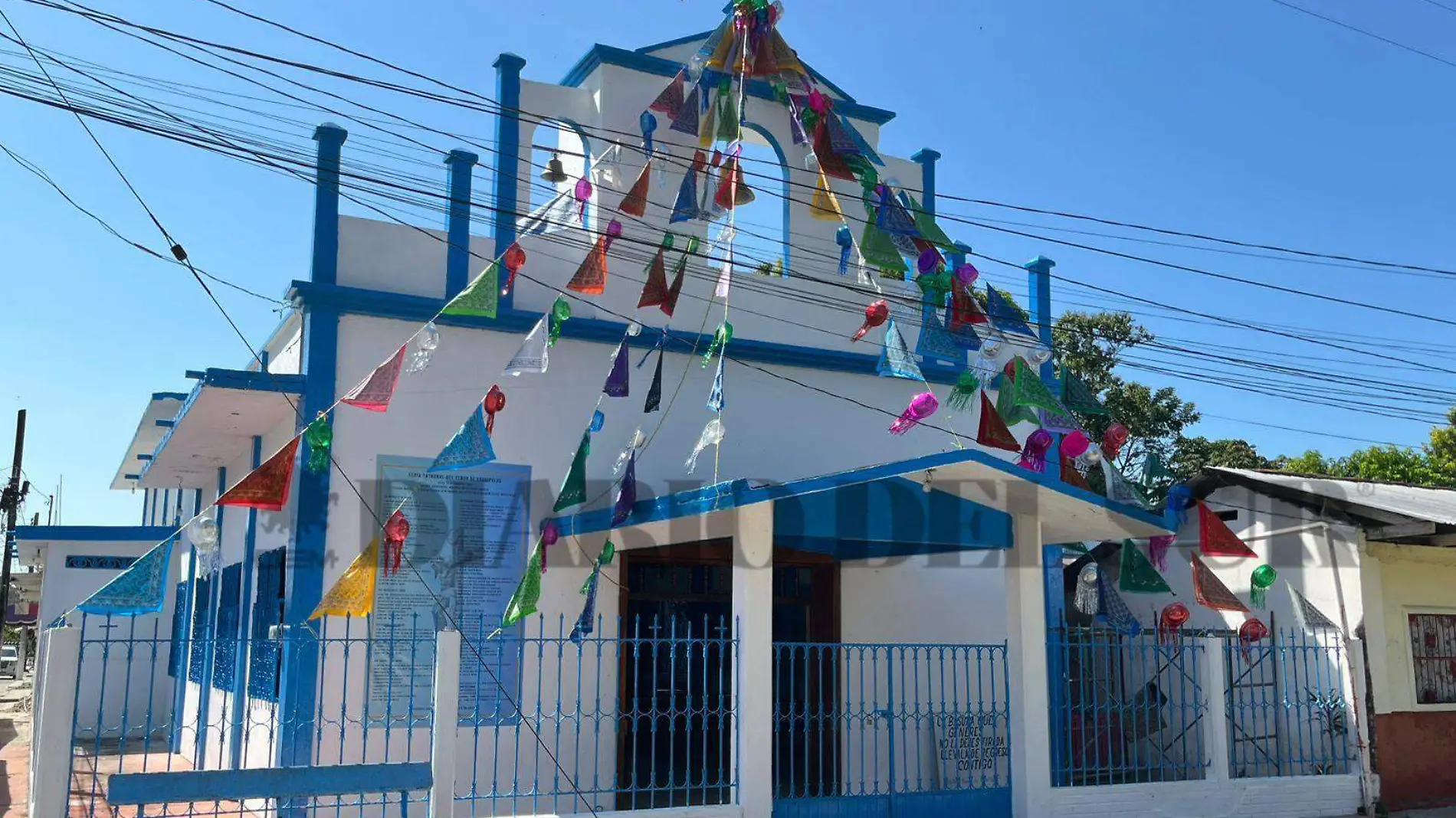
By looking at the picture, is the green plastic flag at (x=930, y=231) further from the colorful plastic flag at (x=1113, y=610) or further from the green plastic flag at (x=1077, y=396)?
the colorful plastic flag at (x=1113, y=610)

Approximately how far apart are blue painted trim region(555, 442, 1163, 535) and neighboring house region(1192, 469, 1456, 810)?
9.27ft

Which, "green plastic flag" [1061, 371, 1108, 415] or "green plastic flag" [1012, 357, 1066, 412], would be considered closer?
"green plastic flag" [1012, 357, 1066, 412]

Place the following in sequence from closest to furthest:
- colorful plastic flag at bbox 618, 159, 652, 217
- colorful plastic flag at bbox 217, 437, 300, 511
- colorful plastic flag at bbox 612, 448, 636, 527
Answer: colorful plastic flag at bbox 217, 437, 300, 511 < colorful plastic flag at bbox 612, 448, 636, 527 < colorful plastic flag at bbox 618, 159, 652, 217

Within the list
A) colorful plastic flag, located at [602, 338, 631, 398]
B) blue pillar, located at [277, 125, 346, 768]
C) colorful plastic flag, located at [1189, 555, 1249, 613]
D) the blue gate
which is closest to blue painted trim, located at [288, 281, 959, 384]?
blue pillar, located at [277, 125, 346, 768]

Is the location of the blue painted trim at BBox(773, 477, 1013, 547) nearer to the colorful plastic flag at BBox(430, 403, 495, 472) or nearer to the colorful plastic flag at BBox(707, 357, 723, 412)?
the colorful plastic flag at BBox(707, 357, 723, 412)

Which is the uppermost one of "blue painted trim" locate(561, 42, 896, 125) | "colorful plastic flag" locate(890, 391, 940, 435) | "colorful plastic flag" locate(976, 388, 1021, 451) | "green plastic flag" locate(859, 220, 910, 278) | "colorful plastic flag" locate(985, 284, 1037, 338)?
"blue painted trim" locate(561, 42, 896, 125)

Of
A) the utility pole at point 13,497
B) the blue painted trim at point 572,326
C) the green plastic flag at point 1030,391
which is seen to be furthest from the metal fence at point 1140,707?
the utility pole at point 13,497

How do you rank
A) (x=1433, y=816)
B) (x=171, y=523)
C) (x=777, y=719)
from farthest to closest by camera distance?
(x=171, y=523) → (x=1433, y=816) → (x=777, y=719)

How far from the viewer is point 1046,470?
1111cm

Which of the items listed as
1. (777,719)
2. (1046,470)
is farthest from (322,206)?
(1046,470)

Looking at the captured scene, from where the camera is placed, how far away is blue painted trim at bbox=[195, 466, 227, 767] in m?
10.4

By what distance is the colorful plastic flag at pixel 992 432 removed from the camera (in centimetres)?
914

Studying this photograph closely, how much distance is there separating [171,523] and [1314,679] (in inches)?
537

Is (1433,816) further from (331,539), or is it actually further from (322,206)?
(322,206)
